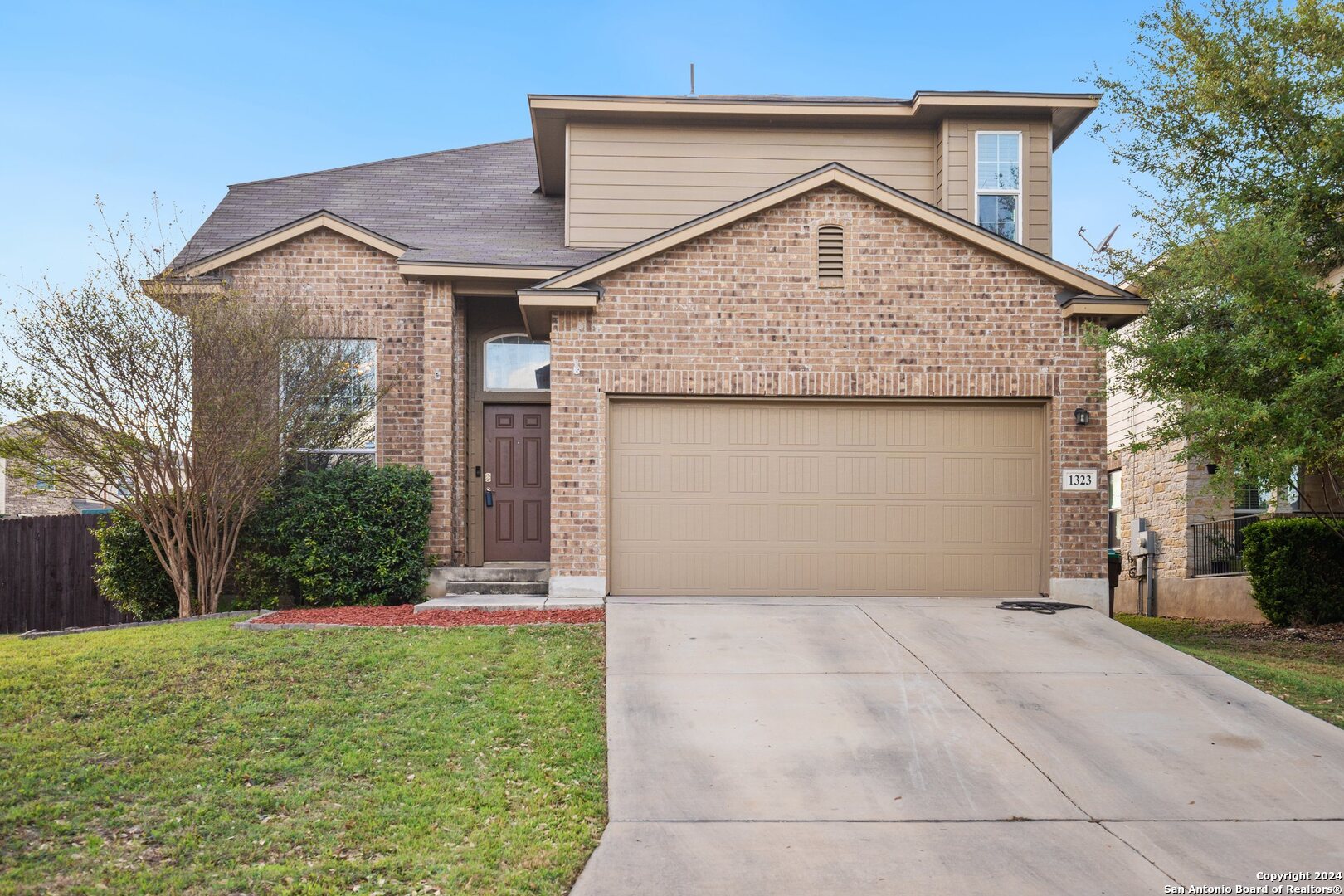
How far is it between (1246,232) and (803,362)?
14.2ft

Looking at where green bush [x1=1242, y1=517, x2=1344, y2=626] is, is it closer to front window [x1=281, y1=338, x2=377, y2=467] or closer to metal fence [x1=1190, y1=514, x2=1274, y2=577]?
metal fence [x1=1190, y1=514, x2=1274, y2=577]

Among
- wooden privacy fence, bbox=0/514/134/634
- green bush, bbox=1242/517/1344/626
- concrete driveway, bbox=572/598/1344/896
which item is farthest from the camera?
wooden privacy fence, bbox=0/514/134/634

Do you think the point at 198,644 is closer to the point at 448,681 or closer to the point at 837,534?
the point at 448,681

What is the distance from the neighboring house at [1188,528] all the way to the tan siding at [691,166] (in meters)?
4.59

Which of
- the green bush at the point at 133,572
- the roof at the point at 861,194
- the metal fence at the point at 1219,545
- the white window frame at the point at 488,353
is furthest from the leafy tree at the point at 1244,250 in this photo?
the green bush at the point at 133,572

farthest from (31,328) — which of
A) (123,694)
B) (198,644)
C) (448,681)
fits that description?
(448,681)

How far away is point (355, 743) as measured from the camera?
6.25 metres

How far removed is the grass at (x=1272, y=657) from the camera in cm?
791

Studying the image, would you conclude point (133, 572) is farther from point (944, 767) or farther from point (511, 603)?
point (944, 767)

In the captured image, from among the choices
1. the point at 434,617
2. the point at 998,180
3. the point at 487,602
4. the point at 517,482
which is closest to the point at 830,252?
the point at 998,180

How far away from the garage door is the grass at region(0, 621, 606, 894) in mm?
2615

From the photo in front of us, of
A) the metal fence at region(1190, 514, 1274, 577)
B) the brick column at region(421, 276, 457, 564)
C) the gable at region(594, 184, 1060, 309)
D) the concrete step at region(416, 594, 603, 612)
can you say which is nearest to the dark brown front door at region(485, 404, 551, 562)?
the brick column at region(421, 276, 457, 564)

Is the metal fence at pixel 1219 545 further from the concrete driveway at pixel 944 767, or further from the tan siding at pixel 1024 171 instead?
the concrete driveway at pixel 944 767

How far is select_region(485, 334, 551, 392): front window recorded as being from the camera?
43.1ft
